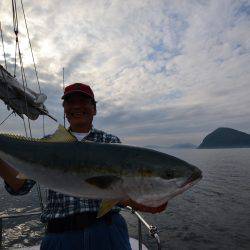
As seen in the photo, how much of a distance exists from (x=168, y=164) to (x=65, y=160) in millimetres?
1386

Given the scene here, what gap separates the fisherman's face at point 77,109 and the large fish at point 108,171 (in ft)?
3.39

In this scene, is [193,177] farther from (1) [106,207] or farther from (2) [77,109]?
(2) [77,109]

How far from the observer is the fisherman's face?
5148mm

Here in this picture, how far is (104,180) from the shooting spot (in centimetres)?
361

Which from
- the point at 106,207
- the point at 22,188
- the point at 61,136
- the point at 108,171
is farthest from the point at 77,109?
the point at 106,207

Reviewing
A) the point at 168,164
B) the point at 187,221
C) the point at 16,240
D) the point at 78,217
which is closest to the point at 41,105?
the point at 78,217

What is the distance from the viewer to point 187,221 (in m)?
33.0

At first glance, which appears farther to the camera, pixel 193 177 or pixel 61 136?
pixel 61 136

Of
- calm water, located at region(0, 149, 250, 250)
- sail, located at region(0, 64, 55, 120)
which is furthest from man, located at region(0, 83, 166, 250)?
Result: calm water, located at region(0, 149, 250, 250)

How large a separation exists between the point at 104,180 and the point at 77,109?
193cm

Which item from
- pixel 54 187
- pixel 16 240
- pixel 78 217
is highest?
pixel 54 187

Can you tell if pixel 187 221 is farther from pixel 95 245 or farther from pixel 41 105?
pixel 95 245

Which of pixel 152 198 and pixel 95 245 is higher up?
pixel 152 198

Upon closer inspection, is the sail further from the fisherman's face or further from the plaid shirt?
the plaid shirt
